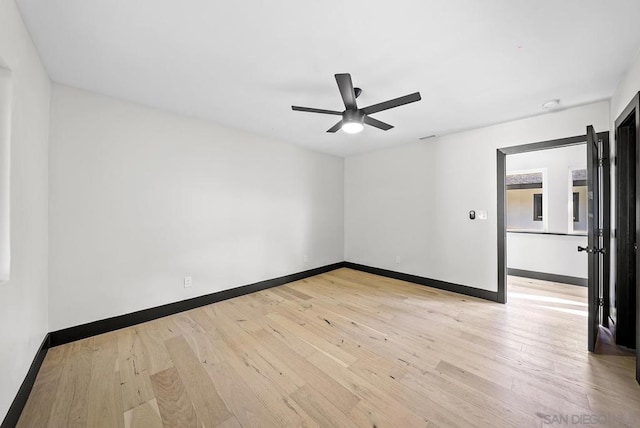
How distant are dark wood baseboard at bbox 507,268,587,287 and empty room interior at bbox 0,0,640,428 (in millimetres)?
61

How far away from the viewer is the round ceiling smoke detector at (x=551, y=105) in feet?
8.44

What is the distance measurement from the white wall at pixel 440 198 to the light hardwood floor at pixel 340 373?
93 cm

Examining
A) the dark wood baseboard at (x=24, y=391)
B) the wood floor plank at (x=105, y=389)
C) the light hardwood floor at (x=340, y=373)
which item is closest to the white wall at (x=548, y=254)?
the light hardwood floor at (x=340, y=373)

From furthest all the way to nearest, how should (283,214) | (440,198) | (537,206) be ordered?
(537,206)
(283,214)
(440,198)

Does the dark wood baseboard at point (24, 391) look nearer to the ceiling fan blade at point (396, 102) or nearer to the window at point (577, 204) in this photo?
the ceiling fan blade at point (396, 102)

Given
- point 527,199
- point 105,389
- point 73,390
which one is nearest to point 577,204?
point 527,199

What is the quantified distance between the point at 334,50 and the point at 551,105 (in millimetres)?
2613

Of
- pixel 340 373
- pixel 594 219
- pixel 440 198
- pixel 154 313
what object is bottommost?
pixel 340 373

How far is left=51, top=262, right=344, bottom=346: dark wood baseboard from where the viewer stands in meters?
2.24

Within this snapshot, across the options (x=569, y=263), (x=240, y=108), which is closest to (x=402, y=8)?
(x=240, y=108)

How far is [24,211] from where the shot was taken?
160 centimetres

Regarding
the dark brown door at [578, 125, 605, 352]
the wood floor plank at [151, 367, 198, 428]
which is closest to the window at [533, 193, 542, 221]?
the dark brown door at [578, 125, 605, 352]

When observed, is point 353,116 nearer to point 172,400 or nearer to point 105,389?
point 172,400

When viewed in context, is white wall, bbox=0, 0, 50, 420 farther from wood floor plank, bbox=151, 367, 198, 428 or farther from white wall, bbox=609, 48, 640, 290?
white wall, bbox=609, 48, 640, 290
